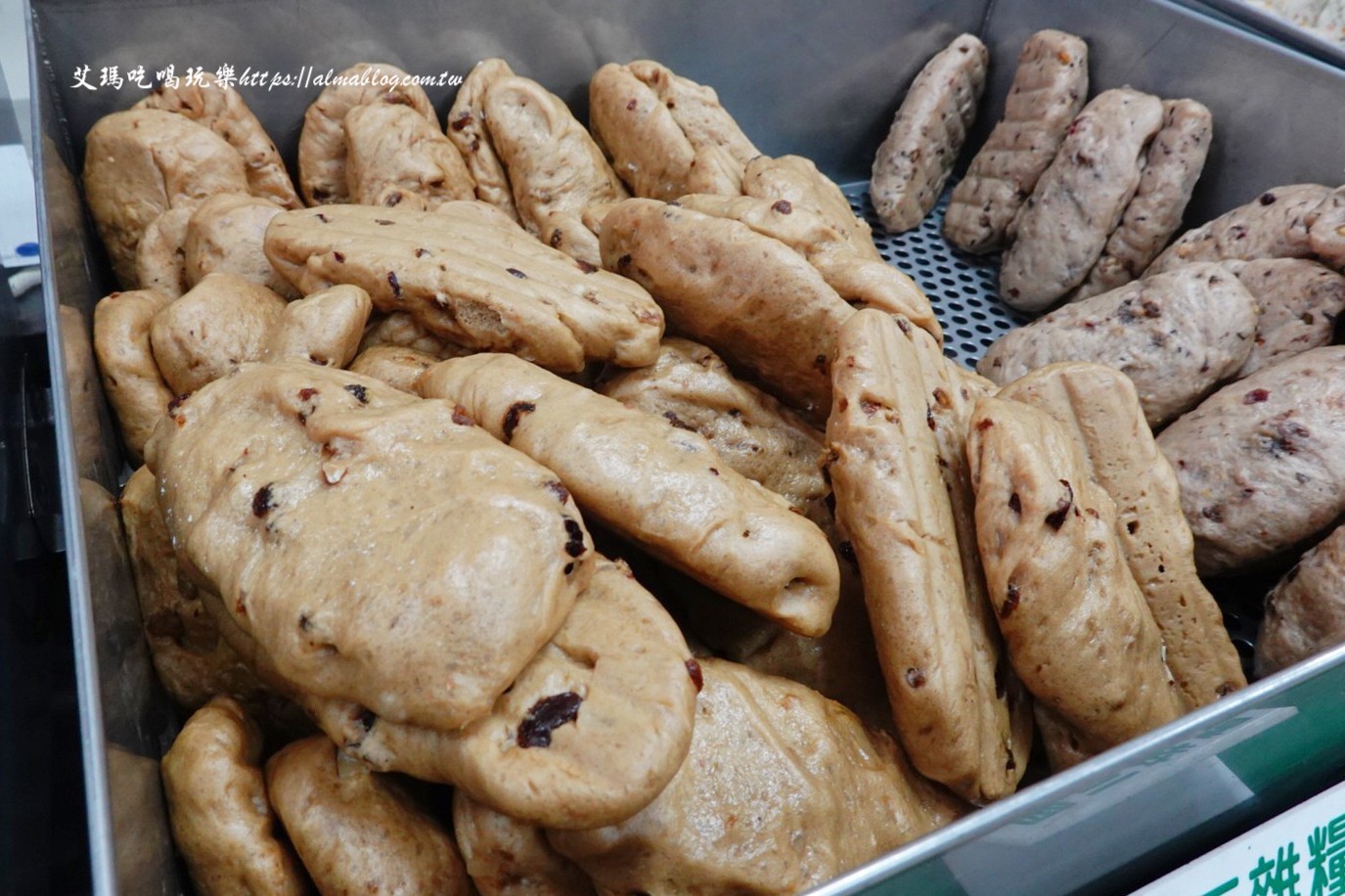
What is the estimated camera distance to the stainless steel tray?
A: 0.92 meters

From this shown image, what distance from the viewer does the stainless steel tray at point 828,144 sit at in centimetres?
92

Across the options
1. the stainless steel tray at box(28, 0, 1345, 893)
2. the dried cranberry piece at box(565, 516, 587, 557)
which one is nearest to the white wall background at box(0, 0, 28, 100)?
the stainless steel tray at box(28, 0, 1345, 893)

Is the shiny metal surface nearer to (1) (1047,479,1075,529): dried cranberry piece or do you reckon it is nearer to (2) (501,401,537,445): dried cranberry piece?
(1) (1047,479,1075,529): dried cranberry piece

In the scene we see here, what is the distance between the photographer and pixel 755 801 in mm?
1029

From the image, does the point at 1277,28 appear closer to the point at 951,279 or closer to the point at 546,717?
the point at 951,279

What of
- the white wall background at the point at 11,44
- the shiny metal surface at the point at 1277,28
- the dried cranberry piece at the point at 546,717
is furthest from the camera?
the white wall background at the point at 11,44

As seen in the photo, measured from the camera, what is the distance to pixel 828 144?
8.86 feet

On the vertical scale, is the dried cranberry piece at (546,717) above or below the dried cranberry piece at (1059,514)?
below

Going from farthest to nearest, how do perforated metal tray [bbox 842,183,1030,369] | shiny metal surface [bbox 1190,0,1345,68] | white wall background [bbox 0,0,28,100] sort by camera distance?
perforated metal tray [bbox 842,183,1030,369], white wall background [bbox 0,0,28,100], shiny metal surface [bbox 1190,0,1345,68]

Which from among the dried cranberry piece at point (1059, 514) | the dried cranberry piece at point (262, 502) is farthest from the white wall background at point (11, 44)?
the dried cranberry piece at point (1059, 514)

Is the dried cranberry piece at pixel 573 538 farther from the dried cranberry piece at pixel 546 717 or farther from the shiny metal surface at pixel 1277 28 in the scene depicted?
the shiny metal surface at pixel 1277 28

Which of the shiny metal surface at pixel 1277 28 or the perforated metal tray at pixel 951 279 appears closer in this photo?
the shiny metal surface at pixel 1277 28

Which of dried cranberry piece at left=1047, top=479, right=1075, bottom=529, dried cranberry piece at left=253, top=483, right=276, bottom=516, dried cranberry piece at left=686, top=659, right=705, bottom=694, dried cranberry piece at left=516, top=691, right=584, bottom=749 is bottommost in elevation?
dried cranberry piece at left=516, top=691, right=584, bottom=749

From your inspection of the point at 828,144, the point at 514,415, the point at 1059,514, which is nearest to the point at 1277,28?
the point at 828,144
